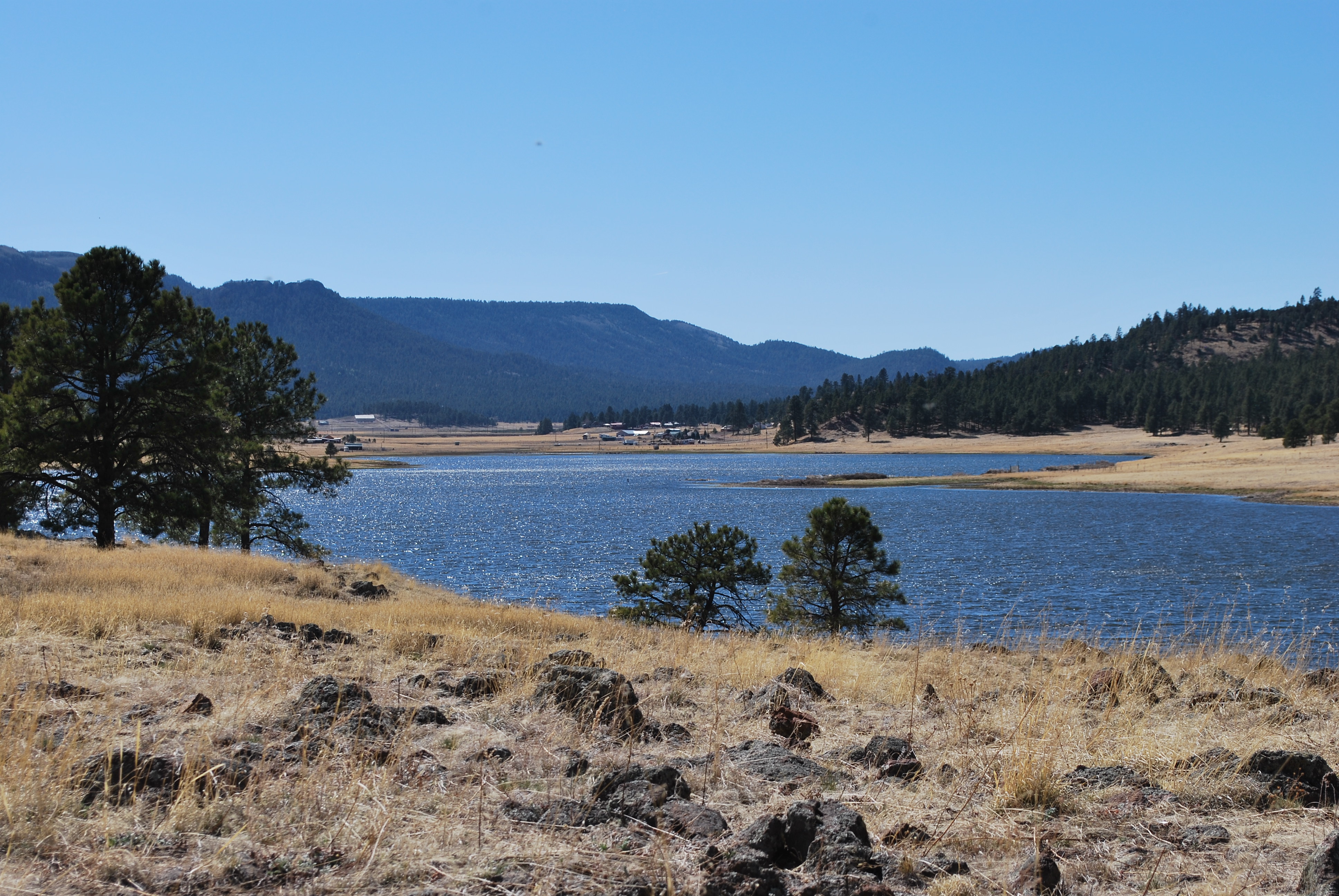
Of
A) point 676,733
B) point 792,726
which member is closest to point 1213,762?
point 792,726

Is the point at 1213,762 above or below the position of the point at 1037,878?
below

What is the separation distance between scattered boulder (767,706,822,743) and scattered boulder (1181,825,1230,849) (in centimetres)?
262

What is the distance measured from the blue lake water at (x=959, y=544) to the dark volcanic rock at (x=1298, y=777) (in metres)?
4.92

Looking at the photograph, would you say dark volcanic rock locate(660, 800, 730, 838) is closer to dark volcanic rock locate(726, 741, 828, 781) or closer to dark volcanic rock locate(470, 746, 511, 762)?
dark volcanic rock locate(726, 741, 828, 781)

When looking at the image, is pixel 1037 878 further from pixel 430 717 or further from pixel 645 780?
pixel 430 717

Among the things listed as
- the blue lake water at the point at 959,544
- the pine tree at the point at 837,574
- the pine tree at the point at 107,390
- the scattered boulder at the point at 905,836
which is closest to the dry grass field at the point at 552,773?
the scattered boulder at the point at 905,836

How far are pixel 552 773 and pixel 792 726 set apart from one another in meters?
2.25

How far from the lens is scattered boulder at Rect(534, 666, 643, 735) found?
22.1 feet

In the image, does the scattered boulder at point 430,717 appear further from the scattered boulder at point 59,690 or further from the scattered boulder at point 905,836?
the scattered boulder at point 905,836

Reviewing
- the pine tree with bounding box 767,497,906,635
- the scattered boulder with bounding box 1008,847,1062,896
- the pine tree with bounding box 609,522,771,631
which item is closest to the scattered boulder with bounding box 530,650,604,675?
the scattered boulder with bounding box 1008,847,1062,896

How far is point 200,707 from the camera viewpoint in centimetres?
646

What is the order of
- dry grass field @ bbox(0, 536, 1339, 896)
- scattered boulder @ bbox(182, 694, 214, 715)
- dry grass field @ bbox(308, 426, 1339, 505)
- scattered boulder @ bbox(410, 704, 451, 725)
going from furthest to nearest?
dry grass field @ bbox(308, 426, 1339, 505) → scattered boulder @ bbox(410, 704, 451, 725) → scattered boulder @ bbox(182, 694, 214, 715) → dry grass field @ bbox(0, 536, 1339, 896)

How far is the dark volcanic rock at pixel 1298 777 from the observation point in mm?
5430

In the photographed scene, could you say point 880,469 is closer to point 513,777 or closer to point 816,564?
point 816,564
